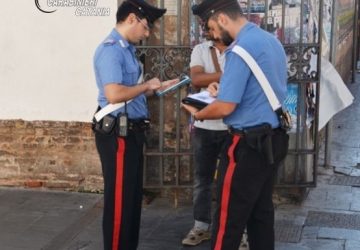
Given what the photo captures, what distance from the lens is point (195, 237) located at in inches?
193

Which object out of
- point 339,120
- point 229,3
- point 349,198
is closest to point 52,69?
point 229,3

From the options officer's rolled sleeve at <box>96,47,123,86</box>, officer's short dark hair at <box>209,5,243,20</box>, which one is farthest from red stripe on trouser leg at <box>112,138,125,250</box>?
officer's short dark hair at <box>209,5,243,20</box>

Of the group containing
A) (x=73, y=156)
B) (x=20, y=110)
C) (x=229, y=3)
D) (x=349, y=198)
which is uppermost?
(x=229, y=3)

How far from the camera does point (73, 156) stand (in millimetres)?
6039

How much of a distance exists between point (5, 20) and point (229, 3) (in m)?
3.01

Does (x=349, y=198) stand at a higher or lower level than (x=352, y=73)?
lower

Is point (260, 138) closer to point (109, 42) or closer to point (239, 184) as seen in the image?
point (239, 184)

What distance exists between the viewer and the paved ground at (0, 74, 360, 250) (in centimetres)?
493

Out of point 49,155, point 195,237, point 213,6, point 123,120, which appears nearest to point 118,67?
point 123,120

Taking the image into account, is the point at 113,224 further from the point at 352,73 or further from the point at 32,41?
the point at 352,73

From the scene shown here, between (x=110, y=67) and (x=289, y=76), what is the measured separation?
2012 millimetres

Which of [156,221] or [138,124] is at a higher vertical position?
[138,124]

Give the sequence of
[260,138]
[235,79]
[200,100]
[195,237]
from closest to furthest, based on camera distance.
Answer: [235,79] → [260,138] → [200,100] → [195,237]

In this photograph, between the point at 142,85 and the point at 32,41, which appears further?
the point at 32,41
